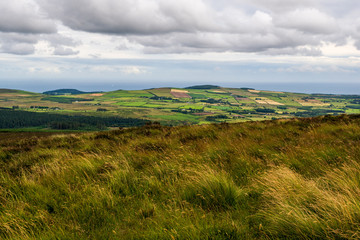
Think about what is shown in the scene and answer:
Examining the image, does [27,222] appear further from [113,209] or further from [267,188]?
[267,188]

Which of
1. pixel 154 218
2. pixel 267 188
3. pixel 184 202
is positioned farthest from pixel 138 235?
pixel 267 188

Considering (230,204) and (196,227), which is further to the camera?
(230,204)

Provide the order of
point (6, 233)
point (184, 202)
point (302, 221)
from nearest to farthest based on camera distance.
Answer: point (302, 221) → point (6, 233) → point (184, 202)

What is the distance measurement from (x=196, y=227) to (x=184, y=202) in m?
0.88

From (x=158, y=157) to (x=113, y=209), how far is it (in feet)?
10.8

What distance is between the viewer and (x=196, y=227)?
3.20 m

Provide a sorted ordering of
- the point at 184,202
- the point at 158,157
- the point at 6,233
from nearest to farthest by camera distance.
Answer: the point at 6,233 → the point at 184,202 → the point at 158,157

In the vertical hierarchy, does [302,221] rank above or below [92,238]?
above

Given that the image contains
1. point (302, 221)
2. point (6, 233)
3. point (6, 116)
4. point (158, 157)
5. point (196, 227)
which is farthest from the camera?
point (6, 116)

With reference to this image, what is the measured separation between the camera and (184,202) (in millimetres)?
4062

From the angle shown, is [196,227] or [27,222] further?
[27,222]

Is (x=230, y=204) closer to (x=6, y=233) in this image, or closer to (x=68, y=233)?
(x=68, y=233)

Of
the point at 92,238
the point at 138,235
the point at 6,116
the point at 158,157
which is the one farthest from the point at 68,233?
the point at 6,116

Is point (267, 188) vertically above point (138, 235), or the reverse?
point (267, 188)
